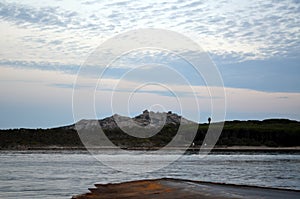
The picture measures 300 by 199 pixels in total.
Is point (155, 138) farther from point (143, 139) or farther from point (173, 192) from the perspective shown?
point (173, 192)

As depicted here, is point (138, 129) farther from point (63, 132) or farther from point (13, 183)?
point (13, 183)

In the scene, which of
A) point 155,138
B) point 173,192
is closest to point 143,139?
point 155,138

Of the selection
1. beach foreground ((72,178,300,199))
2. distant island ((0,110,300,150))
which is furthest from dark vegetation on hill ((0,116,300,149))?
beach foreground ((72,178,300,199))

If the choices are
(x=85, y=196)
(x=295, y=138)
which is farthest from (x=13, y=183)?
(x=295, y=138)

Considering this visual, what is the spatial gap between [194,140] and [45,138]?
50009 millimetres

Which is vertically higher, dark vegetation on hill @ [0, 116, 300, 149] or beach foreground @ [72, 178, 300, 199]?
dark vegetation on hill @ [0, 116, 300, 149]

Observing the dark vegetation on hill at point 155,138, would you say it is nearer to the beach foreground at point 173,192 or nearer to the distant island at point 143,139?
the distant island at point 143,139

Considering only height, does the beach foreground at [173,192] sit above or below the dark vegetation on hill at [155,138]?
below

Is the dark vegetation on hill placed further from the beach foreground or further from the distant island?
the beach foreground

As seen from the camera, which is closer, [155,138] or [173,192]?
[173,192]

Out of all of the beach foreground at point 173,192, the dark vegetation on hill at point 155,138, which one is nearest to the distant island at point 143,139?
the dark vegetation on hill at point 155,138

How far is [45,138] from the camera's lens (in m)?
174

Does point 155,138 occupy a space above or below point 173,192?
above

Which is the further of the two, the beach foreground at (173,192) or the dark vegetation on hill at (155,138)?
the dark vegetation on hill at (155,138)
